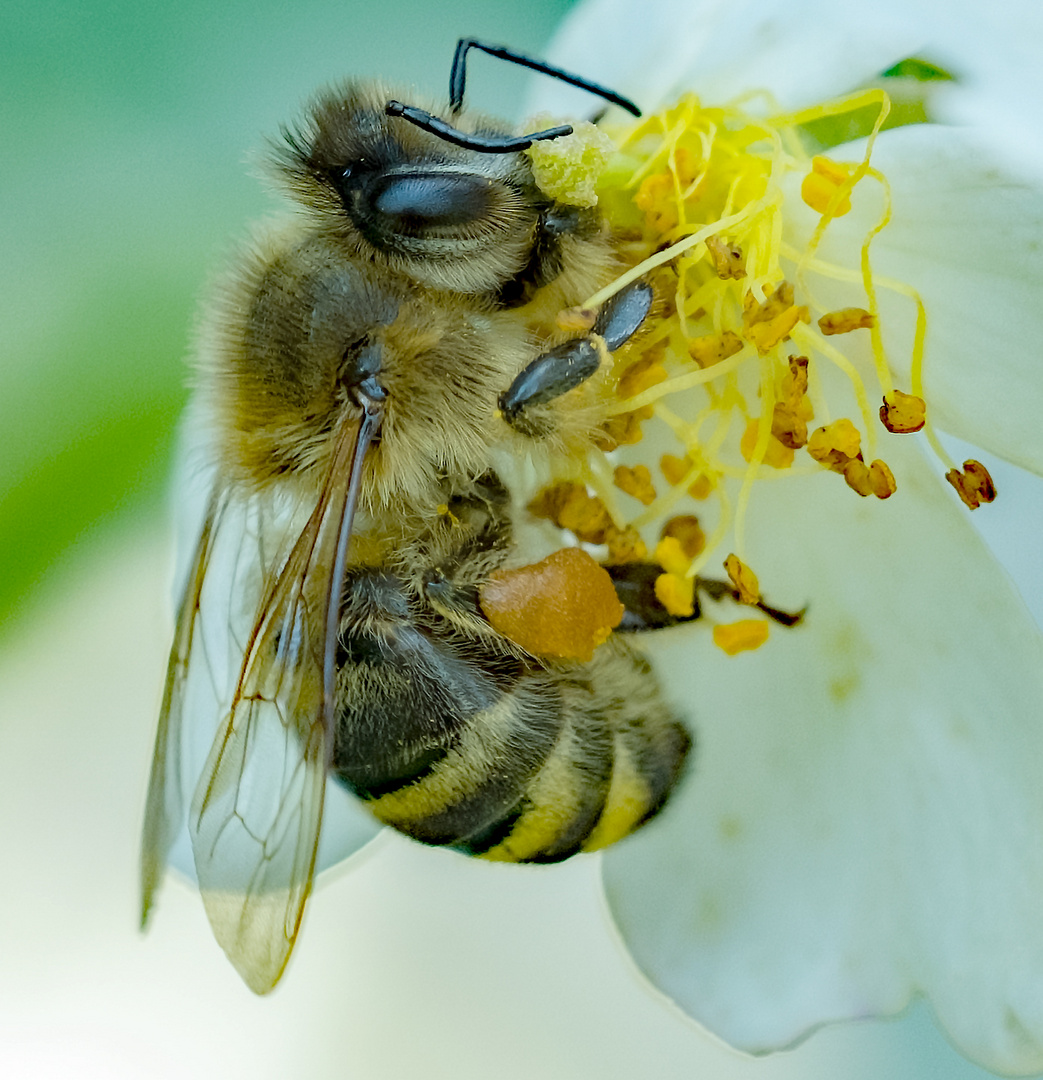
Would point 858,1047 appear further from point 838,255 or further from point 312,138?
point 312,138

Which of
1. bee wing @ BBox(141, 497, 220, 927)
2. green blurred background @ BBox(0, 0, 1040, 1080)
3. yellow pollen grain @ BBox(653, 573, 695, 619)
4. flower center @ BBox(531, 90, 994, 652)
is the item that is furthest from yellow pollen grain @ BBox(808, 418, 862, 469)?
green blurred background @ BBox(0, 0, 1040, 1080)

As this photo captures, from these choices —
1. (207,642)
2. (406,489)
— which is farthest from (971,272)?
(207,642)

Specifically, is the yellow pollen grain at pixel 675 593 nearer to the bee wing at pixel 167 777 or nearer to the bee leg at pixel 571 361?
the bee leg at pixel 571 361

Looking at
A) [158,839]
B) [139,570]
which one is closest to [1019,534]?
[158,839]

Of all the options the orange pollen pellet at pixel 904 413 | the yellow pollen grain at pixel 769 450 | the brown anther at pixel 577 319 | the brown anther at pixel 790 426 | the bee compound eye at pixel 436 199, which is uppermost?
the bee compound eye at pixel 436 199

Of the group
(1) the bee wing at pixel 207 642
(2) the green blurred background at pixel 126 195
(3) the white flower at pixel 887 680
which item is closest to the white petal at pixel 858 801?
(3) the white flower at pixel 887 680

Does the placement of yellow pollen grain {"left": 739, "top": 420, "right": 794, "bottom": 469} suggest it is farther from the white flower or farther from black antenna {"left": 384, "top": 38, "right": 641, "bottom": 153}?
black antenna {"left": 384, "top": 38, "right": 641, "bottom": 153}
